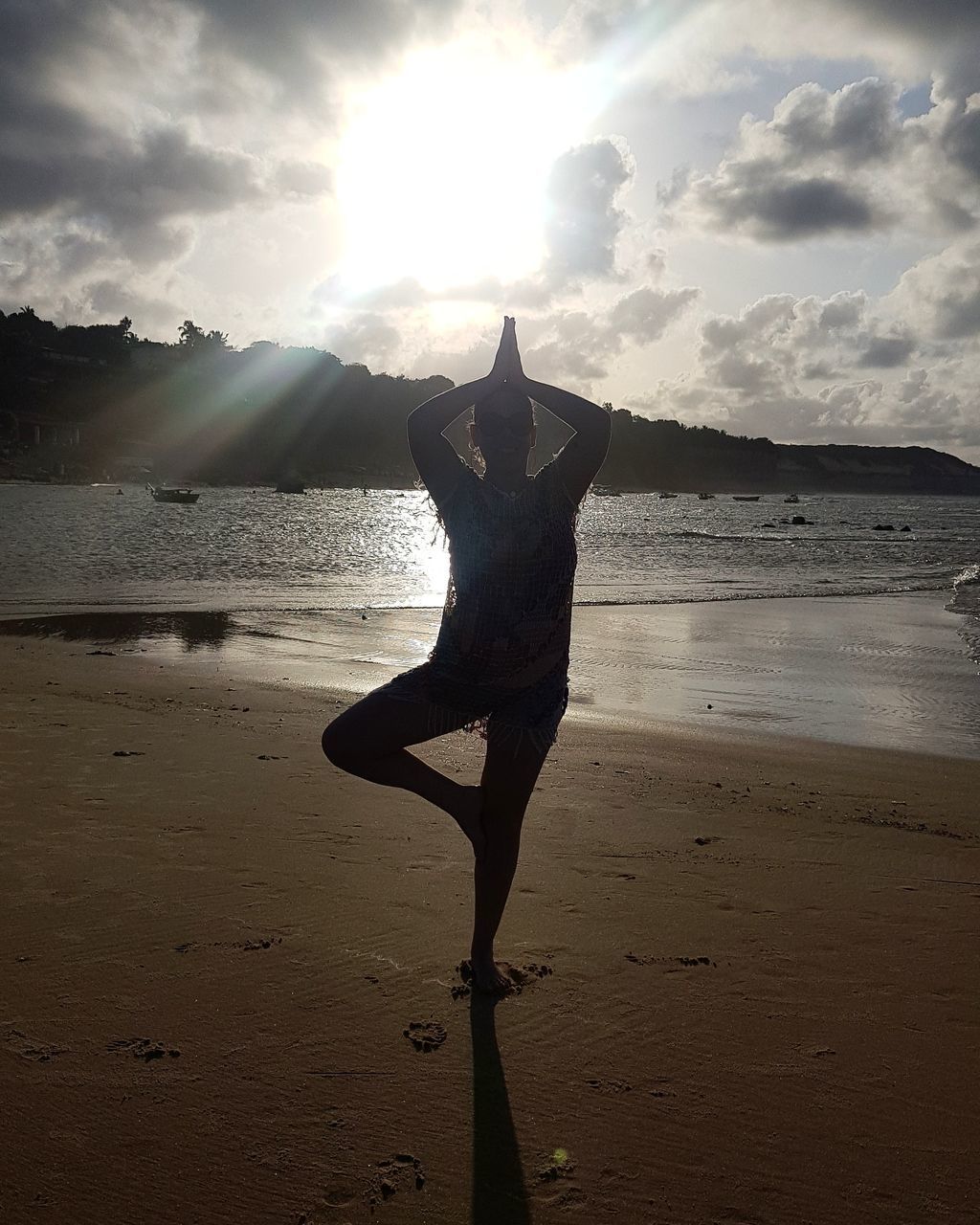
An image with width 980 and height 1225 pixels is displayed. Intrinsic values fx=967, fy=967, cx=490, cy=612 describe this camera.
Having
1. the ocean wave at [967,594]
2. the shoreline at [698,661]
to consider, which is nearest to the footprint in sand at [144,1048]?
the shoreline at [698,661]

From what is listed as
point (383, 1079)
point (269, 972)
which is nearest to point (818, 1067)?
point (383, 1079)

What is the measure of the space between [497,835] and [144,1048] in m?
1.22

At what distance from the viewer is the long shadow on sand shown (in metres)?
2.27

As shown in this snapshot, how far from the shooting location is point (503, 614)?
296cm

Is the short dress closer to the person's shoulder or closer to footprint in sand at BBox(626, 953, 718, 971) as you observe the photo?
the person's shoulder

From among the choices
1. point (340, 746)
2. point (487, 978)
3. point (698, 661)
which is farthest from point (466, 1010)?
point (698, 661)

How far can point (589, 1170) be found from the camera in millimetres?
2420

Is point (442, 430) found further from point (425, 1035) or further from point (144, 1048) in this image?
point (144, 1048)

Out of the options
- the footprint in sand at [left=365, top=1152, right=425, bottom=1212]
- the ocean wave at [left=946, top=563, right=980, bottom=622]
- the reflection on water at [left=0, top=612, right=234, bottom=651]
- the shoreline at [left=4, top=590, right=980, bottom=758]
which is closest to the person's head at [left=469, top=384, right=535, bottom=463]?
the footprint in sand at [left=365, top=1152, right=425, bottom=1212]

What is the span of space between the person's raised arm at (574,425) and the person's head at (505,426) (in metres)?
0.05

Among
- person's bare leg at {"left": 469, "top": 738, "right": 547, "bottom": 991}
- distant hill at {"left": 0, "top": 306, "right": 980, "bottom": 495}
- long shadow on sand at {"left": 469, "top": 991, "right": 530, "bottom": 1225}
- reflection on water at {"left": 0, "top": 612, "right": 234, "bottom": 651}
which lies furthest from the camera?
distant hill at {"left": 0, "top": 306, "right": 980, "bottom": 495}

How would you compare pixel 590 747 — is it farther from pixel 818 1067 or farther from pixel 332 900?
pixel 818 1067

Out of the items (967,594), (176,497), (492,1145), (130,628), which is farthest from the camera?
(176,497)

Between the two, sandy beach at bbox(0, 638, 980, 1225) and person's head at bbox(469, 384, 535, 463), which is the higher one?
person's head at bbox(469, 384, 535, 463)
